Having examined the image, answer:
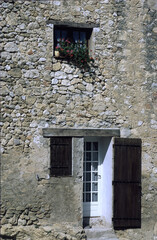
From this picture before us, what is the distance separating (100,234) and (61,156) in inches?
78.1

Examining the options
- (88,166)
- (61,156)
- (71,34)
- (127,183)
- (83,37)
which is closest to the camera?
(61,156)

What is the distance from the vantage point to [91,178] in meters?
7.98

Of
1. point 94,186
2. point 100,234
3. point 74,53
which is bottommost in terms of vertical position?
point 100,234

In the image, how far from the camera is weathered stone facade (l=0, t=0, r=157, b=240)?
23.3ft

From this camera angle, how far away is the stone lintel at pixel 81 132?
285 inches

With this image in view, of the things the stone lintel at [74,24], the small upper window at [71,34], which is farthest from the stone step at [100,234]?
the stone lintel at [74,24]

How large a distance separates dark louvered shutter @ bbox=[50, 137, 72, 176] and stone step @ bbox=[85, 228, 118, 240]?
1416 mm

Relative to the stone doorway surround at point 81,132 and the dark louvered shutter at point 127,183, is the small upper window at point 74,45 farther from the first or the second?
the dark louvered shutter at point 127,183

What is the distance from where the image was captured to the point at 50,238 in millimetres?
6777

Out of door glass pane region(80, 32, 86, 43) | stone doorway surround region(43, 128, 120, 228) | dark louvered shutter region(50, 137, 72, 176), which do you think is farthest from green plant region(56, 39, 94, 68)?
dark louvered shutter region(50, 137, 72, 176)

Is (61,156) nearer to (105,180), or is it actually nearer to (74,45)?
(105,180)

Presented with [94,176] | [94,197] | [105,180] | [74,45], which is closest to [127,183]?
[105,180]

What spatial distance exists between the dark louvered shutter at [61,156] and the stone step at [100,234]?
55.8 inches

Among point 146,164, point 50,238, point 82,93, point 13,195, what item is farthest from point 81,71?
point 50,238
